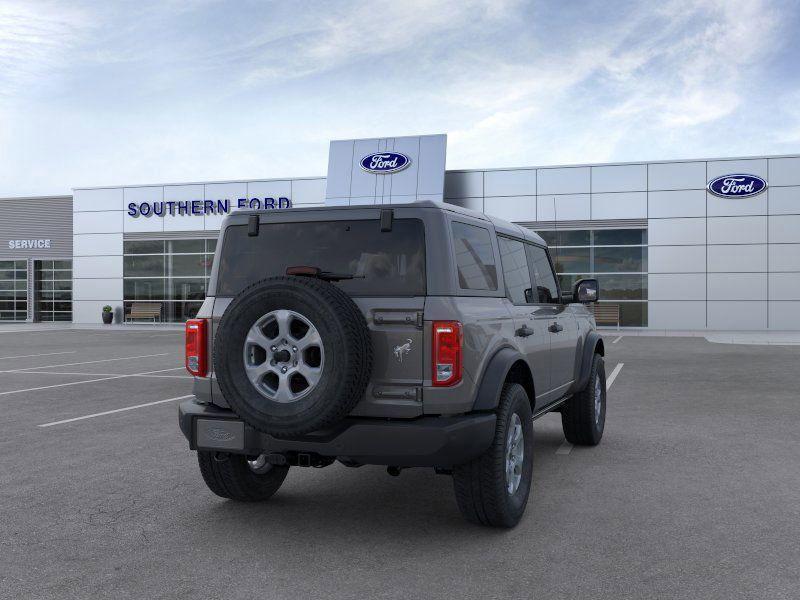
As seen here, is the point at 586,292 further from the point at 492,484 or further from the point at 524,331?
the point at 492,484

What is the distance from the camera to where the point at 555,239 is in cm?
3209

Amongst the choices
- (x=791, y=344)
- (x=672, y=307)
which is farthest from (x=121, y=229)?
(x=791, y=344)

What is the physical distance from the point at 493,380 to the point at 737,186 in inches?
1120

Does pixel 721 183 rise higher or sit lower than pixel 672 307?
higher

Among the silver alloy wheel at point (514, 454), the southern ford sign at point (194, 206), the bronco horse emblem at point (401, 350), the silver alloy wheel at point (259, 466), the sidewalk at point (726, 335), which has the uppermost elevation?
the southern ford sign at point (194, 206)

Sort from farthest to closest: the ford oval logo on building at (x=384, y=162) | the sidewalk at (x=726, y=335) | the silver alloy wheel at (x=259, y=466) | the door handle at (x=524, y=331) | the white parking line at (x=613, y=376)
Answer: the ford oval logo on building at (x=384, y=162) → the sidewalk at (x=726, y=335) → the white parking line at (x=613, y=376) → the silver alloy wheel at (x=259, y=466) → the door handle at (x=524, y=331)

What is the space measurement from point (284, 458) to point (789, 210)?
29606 millimetres

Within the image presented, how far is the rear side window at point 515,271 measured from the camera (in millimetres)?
5445

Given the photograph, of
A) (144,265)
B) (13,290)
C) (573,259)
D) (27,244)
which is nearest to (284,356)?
(573,259)

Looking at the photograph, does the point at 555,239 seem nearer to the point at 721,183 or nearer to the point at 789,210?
the point at 721,183

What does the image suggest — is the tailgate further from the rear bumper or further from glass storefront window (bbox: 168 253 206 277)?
glass storefront window (bbox: 168 253 206 277)

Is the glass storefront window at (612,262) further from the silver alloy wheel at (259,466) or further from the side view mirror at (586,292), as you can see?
the silver alloy wheel at (259,466)

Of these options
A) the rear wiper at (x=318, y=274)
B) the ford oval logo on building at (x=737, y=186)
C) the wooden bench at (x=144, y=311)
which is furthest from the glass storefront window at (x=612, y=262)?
the rear wiper at (x=318, y=274)

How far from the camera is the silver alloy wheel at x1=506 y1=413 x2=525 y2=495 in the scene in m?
4.84
